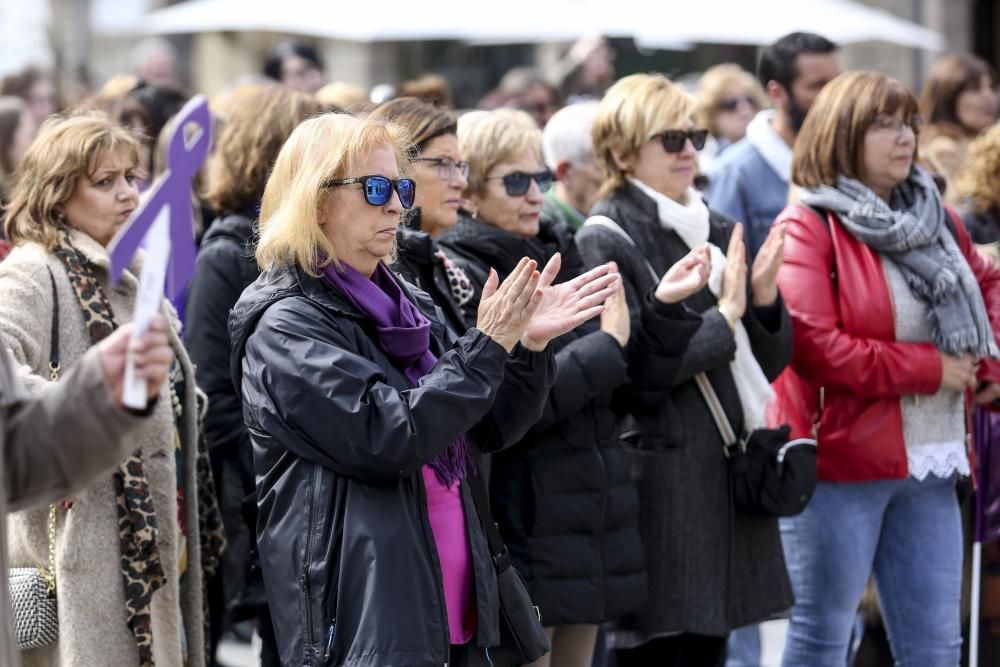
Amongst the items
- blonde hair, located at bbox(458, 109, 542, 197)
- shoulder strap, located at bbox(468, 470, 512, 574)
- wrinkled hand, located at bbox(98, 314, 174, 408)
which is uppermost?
wrinkled hand, located at bbox(98, 314, 174, 408)

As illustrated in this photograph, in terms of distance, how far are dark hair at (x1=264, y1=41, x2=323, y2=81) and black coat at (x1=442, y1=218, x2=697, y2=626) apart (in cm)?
460

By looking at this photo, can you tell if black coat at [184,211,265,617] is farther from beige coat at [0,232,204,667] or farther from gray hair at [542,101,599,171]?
gray hair at [542,101,599,171]

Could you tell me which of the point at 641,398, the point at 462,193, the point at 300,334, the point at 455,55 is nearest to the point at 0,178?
the point at 462,193

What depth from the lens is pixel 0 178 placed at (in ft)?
23.5

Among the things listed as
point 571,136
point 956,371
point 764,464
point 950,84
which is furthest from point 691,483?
point 950,84

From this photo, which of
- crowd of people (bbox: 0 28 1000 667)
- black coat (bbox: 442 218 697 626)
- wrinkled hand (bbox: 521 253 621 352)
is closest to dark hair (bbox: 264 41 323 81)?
crowd of people (bbox: 0 28 1000 667)

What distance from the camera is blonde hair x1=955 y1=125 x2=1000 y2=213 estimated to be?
595 cm

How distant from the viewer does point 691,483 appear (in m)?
4.55

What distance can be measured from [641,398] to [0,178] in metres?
3.96

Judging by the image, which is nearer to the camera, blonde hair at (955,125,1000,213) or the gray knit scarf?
the gray knit scarf

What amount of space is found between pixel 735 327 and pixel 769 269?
204 millimetres

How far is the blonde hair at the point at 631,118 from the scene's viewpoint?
15.8 feet

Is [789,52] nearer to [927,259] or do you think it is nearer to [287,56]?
[927,259]

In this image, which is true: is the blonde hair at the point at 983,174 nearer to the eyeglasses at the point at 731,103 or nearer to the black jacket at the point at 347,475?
the eyeglasses at the point at 731,103
